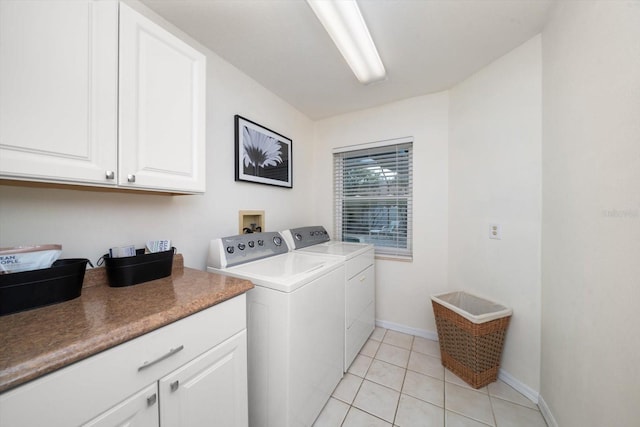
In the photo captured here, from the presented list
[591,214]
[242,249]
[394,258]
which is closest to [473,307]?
[394,258]

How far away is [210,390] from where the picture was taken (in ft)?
2.92

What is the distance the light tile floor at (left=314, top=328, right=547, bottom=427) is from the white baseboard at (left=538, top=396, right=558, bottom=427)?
3 centimetres

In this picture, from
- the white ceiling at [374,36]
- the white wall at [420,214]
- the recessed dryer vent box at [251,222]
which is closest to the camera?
the white ceiling at [374,36]

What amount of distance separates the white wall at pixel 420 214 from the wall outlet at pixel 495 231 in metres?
0.44

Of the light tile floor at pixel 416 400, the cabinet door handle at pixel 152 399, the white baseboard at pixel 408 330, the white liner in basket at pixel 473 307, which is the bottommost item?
the light tile floor at pixel 416 400

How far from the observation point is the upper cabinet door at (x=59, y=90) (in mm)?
682

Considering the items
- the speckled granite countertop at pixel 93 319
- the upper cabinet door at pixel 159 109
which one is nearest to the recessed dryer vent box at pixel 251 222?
the upper cabinet door at pixel 159 109

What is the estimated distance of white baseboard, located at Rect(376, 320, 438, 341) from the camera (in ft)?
7.19

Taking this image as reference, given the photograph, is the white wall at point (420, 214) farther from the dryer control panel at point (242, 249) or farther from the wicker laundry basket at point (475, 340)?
the dryer control panel at point (242, 249)

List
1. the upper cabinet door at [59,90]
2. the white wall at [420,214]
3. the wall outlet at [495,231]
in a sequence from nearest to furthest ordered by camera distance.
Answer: the upper cabinet door at [59,90] < the wall outlet at [495,231] < the white wall at [420,214]

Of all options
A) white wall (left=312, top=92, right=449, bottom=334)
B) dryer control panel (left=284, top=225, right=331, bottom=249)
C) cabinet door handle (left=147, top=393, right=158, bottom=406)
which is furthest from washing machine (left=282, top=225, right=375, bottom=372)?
cabinet door handle (left=147, top=393, right=158, bottom=406)

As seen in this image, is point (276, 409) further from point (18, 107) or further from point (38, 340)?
point (18, 107)

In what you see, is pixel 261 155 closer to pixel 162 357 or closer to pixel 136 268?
pixel 136 268

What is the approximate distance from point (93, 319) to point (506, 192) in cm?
234
